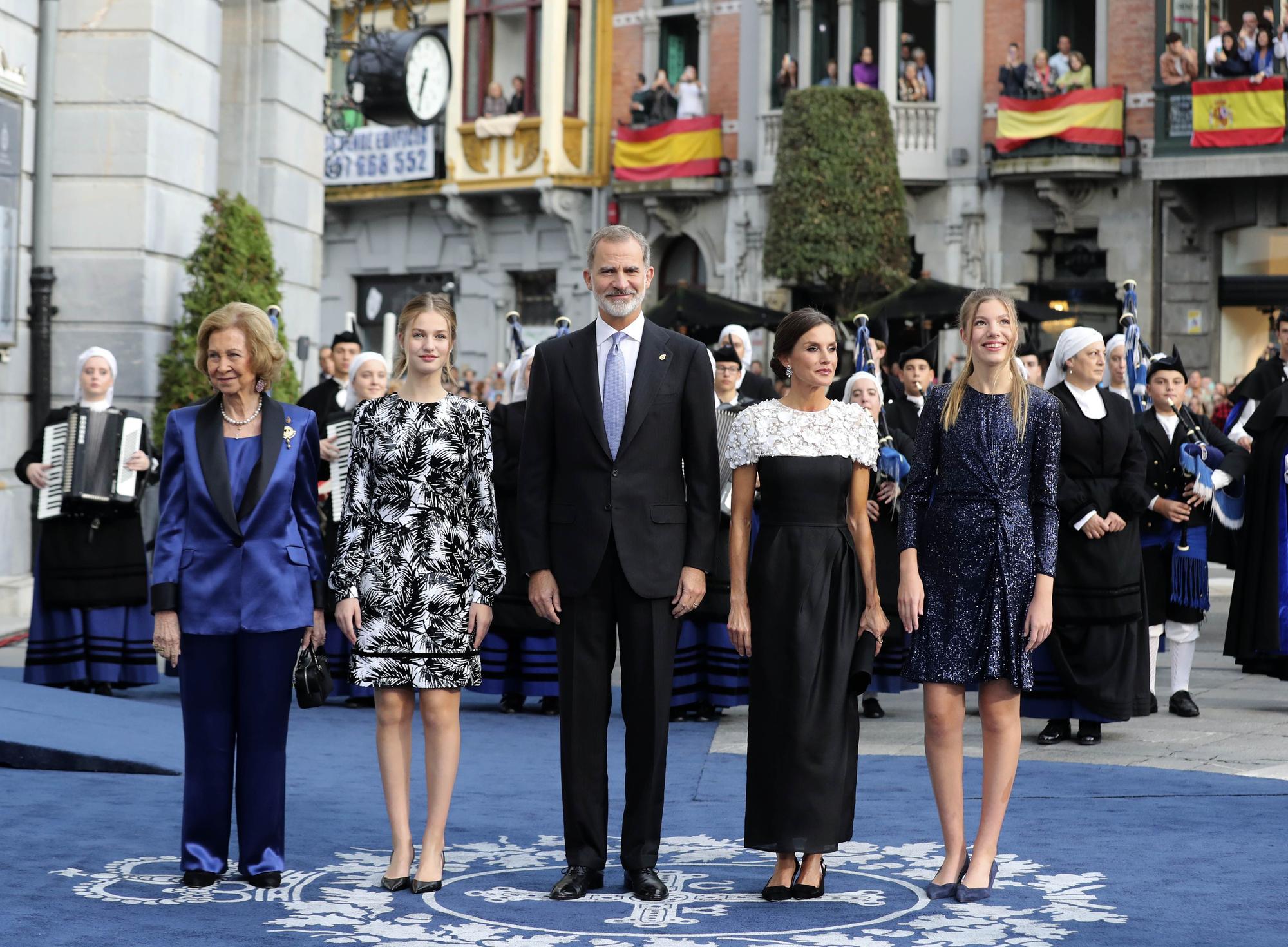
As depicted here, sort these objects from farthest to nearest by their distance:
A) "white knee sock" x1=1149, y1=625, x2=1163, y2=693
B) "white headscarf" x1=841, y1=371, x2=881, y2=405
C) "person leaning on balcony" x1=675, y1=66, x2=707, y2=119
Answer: "person leaning on balcony" x1=675, y1=66, x2=707, y2=119, "white knee sock" x1=1149, y1=625, x2=1163, y2=693, "white headscarf" x1=841, y1=371, x2=881, y2=405

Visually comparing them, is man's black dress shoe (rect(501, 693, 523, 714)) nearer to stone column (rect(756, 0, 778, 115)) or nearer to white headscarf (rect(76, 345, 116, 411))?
white headscarf (rect(76, 345, 116, 411))

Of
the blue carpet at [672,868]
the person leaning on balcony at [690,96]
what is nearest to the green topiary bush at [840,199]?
the person leaning on balcony at [690,96]

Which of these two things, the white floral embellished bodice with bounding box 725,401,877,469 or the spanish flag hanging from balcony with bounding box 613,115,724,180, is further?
the spanish flag hanging from balcony with bounding box 613,115,724,180

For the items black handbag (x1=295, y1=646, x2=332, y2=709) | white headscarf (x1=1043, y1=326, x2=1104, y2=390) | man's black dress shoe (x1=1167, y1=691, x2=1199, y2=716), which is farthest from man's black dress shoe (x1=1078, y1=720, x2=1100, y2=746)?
black handbag (x1=295, y1=646, x2=332, y2=709)

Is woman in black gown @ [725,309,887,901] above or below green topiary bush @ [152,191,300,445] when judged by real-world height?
below

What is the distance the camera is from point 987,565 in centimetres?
630

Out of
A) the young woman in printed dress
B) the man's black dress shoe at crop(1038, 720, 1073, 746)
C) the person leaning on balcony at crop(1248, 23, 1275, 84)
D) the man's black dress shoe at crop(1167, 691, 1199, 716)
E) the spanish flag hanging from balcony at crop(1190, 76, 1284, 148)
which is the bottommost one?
the man's black dress shoe at crop(1038, 720, 1073, 746)

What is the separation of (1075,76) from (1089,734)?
19970 mm

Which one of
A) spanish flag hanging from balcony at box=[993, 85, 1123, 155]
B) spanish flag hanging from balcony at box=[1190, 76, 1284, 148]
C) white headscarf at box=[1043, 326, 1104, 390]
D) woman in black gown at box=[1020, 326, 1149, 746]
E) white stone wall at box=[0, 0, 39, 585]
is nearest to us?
white headscarf at box=[1043, 326, 1104, 390]

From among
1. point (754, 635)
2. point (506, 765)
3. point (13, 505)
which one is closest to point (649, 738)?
point (754, 635)

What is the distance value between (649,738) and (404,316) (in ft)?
5.24

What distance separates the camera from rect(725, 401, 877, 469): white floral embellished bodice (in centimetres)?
622

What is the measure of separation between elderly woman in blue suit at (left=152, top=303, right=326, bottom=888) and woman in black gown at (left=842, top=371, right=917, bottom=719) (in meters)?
4.28

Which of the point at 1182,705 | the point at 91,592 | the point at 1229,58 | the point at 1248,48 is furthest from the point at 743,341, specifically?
the point at 1229,58
